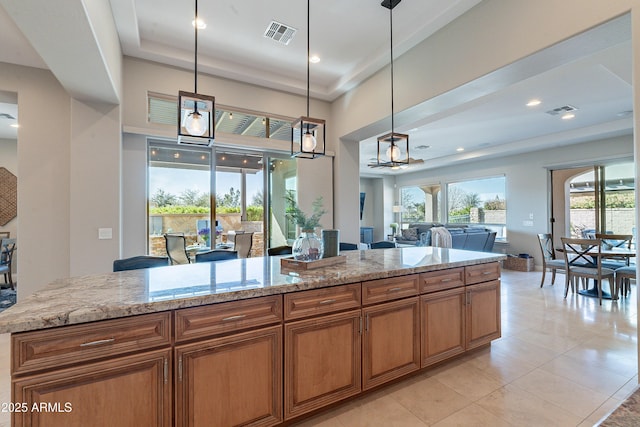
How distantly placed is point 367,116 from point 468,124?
2.85 metres

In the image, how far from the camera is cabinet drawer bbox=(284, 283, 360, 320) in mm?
1770

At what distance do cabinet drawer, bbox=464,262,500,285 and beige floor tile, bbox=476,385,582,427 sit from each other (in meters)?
0.88

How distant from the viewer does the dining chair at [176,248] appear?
14.0 ft

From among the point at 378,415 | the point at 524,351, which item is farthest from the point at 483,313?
the point at 378,415

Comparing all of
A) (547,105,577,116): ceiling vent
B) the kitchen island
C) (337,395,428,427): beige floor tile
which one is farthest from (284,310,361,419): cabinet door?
(547,105,577,116): ceiling vent

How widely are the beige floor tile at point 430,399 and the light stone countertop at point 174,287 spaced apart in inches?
36.0

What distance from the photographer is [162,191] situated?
4.26 metres

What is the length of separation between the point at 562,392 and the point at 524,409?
47 cm

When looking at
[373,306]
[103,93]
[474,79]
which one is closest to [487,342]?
[373,306]

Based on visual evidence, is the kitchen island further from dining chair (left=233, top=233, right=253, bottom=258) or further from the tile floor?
dining chair (left=233, top=233, right=253, bottom=258)

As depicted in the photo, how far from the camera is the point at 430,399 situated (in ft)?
7.00

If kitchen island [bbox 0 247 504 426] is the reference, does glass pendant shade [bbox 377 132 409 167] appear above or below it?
above

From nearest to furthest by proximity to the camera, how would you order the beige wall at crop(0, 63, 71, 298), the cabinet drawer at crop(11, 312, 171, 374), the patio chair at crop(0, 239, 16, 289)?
the cabinet drawer at crop(11, 312, 171, 374), the beige wall at crop(0, 63, 71, 298), the patio chair at crop(0, 239, 16, 289)

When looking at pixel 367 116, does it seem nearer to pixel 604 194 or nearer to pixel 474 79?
pixel 474 79
